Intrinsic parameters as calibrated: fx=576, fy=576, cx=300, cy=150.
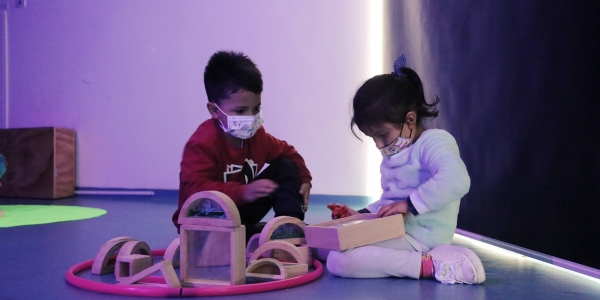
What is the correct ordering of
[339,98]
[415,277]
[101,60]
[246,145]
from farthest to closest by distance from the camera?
[101,60] → [339,98] → [246,145] → [415,277]

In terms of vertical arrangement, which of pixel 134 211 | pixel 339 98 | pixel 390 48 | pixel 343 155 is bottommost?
pixel 134 211

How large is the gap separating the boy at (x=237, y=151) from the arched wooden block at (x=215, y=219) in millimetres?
431

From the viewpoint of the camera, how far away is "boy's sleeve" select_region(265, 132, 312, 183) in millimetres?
1998

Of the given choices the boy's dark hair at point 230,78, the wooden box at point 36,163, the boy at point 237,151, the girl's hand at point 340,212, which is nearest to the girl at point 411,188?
the girl's hand at point 340,212

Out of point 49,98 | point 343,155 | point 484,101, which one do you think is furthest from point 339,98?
point 49,98

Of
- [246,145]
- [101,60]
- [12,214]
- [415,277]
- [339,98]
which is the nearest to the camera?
[415,277]

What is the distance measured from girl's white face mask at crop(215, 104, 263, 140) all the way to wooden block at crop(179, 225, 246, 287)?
50 centimetres

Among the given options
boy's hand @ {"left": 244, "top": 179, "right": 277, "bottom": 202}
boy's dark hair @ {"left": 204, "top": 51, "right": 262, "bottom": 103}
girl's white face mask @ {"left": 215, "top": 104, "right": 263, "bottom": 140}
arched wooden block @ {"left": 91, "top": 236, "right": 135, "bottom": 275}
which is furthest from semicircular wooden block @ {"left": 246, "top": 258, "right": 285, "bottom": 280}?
boy's dark hair @ {"left": 204, "top": 51, "right": 262, "bottom": 103}

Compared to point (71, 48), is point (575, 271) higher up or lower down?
lower down

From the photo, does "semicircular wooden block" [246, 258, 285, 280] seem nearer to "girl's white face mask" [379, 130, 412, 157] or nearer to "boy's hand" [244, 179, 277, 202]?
"boy's hand" [244, 179, 277, 202]

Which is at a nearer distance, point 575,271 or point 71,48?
point 575,271

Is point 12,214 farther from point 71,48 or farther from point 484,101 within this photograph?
point 484,101

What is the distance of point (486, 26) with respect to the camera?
191cm

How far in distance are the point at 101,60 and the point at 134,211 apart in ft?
5.06
